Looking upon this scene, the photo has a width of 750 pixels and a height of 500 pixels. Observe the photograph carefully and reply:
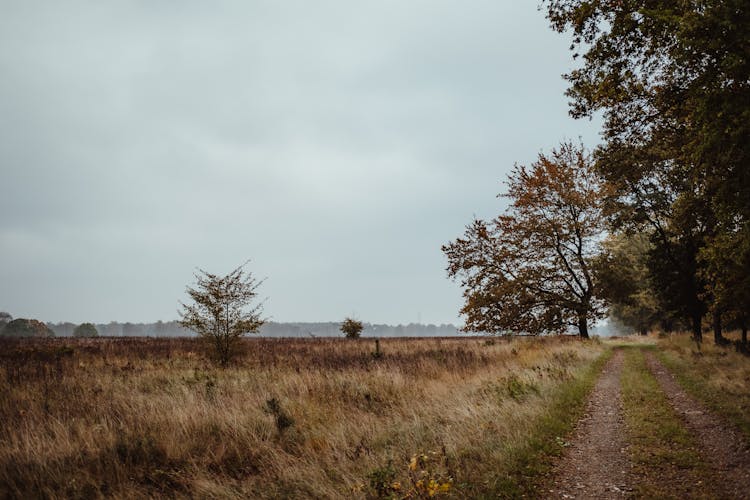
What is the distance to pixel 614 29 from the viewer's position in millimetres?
8242

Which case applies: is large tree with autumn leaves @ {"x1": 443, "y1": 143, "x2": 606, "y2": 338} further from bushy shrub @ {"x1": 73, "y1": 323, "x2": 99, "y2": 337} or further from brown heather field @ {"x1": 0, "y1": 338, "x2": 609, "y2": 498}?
bushy shrub @ {"x1": 73, "y1": 323, "x2": 99, "y2": 337}

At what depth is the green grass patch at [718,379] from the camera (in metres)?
7.72

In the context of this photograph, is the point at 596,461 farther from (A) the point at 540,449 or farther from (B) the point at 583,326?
(B) the point at 583,326

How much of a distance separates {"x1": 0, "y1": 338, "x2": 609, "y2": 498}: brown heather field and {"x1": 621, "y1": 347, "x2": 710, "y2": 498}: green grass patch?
3.48ft

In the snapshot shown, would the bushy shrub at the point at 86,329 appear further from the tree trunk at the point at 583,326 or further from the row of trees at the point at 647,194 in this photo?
the tree trunk at the point at 583,326

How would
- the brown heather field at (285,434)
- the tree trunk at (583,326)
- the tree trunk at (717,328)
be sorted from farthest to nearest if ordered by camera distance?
the tree trunk at (583,326)
the tree trunk at (717,328)
the brown heather field at (285,434)

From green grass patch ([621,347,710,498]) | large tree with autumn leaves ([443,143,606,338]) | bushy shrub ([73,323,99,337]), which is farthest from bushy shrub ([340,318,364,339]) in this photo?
bushy shrub ([73,323,99,337])

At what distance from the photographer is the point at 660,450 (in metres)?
5.80

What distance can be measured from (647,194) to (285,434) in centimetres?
2349

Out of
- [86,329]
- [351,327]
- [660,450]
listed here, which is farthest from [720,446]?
[86,329]

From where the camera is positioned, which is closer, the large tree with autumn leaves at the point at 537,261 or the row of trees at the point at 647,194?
the row of trees at the point at 647,194

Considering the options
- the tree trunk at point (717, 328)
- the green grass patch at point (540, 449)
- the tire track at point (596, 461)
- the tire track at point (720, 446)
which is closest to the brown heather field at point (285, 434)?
the green grass patch at point (540, 449)

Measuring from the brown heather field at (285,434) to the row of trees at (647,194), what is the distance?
Result: 6200 millimetres

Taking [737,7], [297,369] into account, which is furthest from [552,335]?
[737,7]
